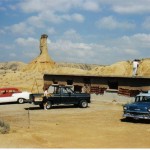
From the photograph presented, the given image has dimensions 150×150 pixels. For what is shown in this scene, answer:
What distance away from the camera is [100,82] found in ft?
109

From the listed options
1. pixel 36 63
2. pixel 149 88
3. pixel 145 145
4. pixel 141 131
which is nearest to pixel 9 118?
pixel 141 131

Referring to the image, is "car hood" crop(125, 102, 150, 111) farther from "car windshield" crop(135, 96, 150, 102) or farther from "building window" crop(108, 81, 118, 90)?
"building window" crop(108, 81, 118, 90)

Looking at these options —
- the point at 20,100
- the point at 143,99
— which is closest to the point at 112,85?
the point at 20,100

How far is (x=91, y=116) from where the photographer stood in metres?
22.1

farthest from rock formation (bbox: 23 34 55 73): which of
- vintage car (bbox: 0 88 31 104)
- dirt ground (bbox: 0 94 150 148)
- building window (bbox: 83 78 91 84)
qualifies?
dirt ground (bbox: 0 94 150 148)

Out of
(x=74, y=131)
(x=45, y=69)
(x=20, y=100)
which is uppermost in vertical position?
(x=45, y=69)

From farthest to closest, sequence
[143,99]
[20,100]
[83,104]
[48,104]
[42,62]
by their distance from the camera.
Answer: [42,62] < [20,100] < [83,104] < [48,104] < [143,99]

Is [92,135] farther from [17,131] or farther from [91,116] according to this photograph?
[91,116]

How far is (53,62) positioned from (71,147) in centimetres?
8910

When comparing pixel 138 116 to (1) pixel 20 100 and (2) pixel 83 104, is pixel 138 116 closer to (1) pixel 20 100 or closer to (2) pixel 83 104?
(2) pixel 83 104

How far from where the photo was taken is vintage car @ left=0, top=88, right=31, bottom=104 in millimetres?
30108

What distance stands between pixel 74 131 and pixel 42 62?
8153cm

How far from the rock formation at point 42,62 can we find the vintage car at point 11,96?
206 ft

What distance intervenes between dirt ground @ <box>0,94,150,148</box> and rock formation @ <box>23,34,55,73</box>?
71753 millimetres
